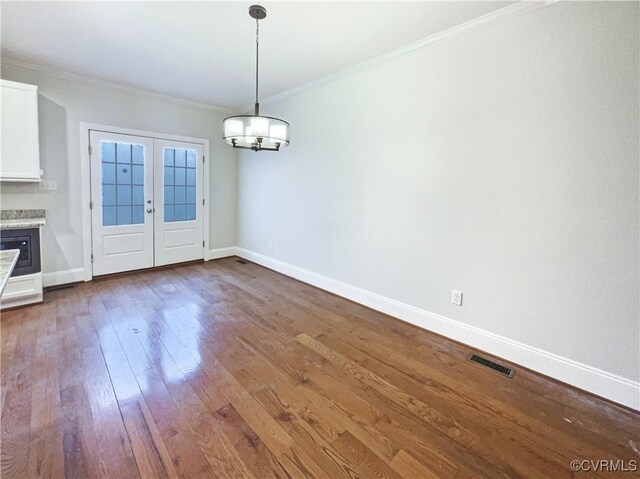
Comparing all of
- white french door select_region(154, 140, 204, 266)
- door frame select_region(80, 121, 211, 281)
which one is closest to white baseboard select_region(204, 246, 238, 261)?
white french door select_region(154, 140, 204, 266)

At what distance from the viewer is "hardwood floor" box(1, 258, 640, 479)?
153 cm

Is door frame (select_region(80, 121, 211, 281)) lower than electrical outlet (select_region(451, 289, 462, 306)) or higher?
higher

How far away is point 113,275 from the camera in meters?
4.38

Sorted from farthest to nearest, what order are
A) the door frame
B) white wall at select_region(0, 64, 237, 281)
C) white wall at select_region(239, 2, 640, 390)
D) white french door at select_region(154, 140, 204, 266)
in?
white french door at select_region(154, 140, 204, 266), the door frame, white wall at select_region(0, 64, 237, 281), white wall at select_region(239, 2, 640, 390)

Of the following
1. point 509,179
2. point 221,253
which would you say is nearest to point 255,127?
point 509,179

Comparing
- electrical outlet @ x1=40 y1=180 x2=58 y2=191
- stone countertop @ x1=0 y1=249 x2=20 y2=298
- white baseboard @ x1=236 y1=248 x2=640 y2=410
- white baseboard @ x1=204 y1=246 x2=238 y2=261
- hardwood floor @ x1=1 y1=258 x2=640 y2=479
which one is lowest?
hardwood floor @ x1=1 y1=258 x2=640 y2=479

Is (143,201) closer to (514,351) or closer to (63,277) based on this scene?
(63,277)

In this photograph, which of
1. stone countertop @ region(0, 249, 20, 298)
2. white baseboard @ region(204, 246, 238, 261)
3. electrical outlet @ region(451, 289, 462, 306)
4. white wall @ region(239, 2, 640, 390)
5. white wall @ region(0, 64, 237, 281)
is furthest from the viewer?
white baseboard @ region(204, 246, 238, 261)

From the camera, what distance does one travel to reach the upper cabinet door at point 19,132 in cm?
313

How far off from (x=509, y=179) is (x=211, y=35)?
2.91 m

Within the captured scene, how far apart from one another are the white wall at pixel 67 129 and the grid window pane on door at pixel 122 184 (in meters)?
0.29

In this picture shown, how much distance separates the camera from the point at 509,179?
7.92ft

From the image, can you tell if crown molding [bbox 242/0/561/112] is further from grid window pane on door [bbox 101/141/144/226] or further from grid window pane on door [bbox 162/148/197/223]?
grid window pane on door [bbox 101/141/144/226]

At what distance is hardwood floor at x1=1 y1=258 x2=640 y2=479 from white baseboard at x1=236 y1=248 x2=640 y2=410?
96 millimetres
